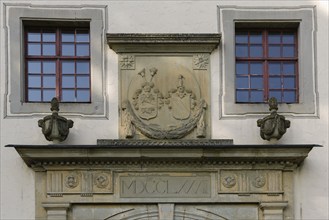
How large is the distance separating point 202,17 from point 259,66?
53.4 inches

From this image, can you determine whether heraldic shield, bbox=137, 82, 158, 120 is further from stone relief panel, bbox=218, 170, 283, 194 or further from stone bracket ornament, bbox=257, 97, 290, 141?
stone bracket ornament, bbox=257, 97, 290, 141

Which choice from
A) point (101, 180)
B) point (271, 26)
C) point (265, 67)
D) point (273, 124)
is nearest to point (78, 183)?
point (101, 180)

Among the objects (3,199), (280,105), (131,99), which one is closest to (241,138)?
(280,105)

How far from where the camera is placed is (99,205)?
1761 cm

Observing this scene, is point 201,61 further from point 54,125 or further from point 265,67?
point 54,125

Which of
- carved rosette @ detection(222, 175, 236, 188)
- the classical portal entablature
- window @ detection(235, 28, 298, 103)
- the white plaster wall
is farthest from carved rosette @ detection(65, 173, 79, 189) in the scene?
window @ detection(235, 28, 298, 103)

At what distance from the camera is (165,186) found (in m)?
17.7

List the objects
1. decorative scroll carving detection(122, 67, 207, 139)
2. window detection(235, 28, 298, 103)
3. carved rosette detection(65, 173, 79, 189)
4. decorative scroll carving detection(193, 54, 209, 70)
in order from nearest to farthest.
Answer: carved rosette detection(65, 173, 79, 189)
decorative scroll carving detection(122, 67, 207, 139)
decorative scroll carving detection(193, 54, 209, 70)
window detection(235, 28, 298, 103)

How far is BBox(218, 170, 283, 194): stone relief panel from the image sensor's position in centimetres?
1769

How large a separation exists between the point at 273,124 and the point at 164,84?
2077 mm

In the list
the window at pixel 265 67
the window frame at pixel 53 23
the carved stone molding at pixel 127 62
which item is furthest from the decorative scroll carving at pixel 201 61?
the window frame at pixel 53 23

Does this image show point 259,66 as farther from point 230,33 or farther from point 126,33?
point 126,33

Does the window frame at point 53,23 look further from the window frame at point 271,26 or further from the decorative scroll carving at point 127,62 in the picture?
the window frame at point 271,26

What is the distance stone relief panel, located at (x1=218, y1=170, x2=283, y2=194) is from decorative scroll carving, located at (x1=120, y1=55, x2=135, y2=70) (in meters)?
2.47
